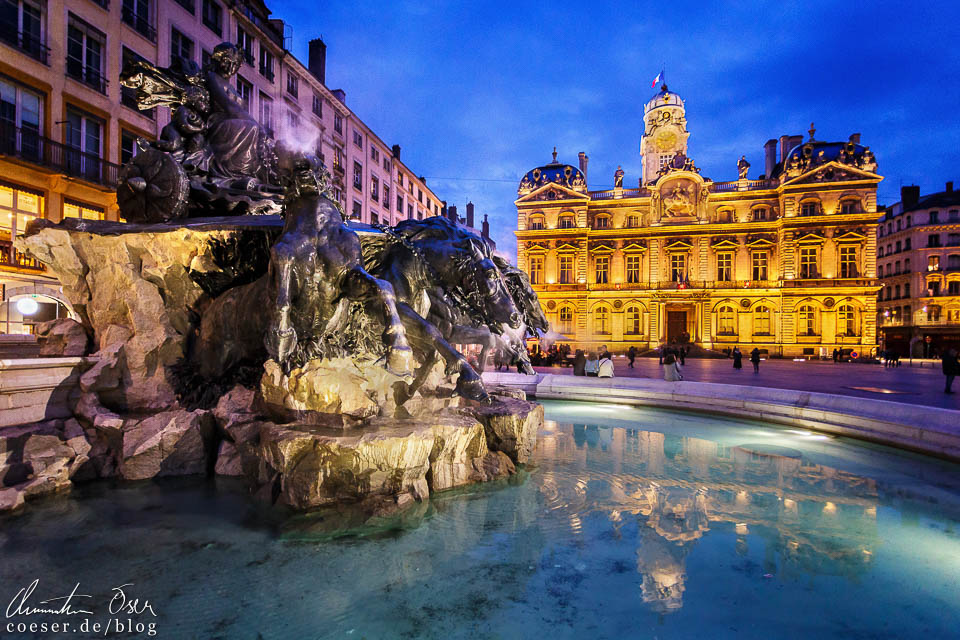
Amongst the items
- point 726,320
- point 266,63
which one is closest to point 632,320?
point 726,320

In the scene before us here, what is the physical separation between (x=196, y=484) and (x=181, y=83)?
5094mm

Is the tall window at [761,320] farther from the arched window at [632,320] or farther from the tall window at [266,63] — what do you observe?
the tall window at [266,63]

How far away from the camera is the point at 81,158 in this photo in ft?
51.1

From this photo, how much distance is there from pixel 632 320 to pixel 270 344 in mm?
37916

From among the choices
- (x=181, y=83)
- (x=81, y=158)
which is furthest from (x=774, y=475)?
(x=81, y=158)

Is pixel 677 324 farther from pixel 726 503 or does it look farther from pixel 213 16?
pixel 726 503

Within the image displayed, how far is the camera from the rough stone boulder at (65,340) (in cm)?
559

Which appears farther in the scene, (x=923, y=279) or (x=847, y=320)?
(x=923, y=279)

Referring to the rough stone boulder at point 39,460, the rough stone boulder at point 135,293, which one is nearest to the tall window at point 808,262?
the rough stone boulder at point 135,293

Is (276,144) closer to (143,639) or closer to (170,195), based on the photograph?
(170,195)

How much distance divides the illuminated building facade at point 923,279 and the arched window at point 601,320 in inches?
929

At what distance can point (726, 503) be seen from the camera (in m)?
4.30

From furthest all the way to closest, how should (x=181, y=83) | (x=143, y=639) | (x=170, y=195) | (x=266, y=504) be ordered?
(x=181, y=83) < (x=170, y=195) < (x=266, y=504) < (x=143, y=639)

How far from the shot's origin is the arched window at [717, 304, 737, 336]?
37.5 meters
